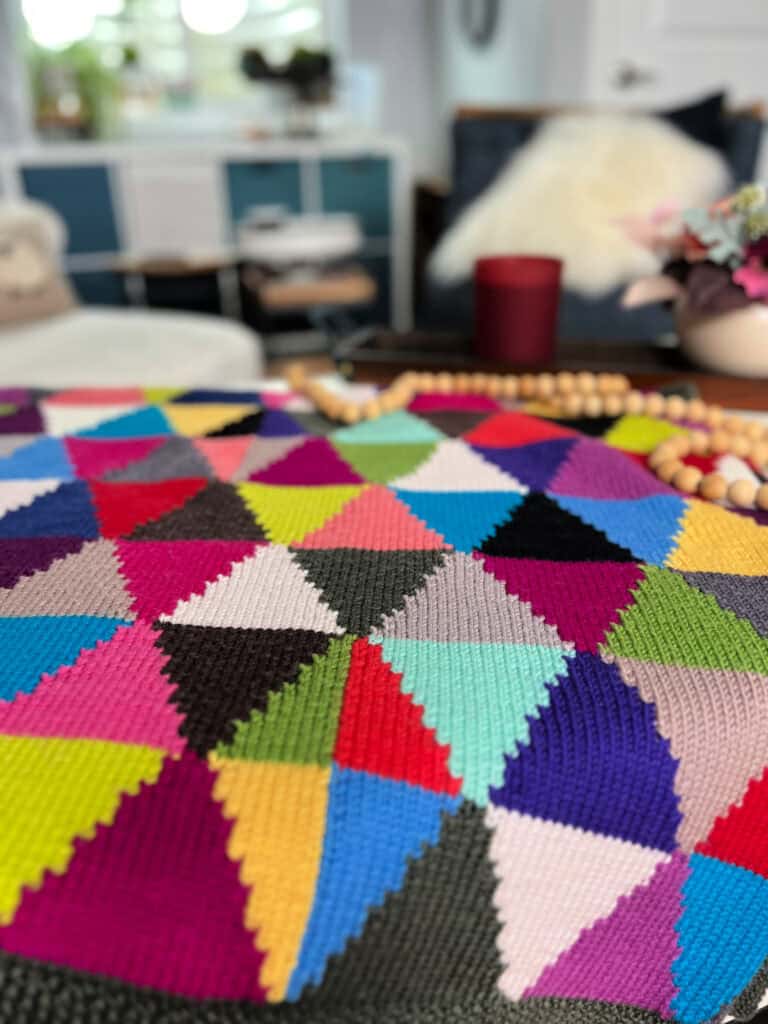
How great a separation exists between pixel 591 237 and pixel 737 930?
1.42 m

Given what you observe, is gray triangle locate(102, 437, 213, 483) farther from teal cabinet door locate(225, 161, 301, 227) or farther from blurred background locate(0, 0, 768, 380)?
teal cabinet door locate(225, 161, 301, 227)

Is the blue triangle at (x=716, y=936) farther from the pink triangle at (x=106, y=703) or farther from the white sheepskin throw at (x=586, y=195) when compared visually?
the white sheepskin throw at (x=586, y=195)

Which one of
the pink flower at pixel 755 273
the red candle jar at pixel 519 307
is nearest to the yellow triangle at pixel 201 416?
the red candle jar at pixel 519 307

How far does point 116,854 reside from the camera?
0.35 m

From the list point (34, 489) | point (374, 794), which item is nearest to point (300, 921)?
point (374, 794)

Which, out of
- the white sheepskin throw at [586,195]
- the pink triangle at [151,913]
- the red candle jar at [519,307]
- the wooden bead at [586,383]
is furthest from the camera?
the white sheepskin throw at [586,195]

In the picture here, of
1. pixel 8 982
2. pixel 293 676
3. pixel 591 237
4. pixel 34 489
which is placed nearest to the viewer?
pixel 8 982

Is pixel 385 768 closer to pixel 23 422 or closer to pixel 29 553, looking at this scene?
pixel 29 553

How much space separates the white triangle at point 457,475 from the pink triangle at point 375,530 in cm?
4

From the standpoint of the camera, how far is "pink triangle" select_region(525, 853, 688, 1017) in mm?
406

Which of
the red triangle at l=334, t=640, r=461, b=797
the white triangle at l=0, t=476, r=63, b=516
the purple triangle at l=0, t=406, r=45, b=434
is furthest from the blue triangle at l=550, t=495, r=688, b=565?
the purple triangle at l=0, t=406, r=45, b=434

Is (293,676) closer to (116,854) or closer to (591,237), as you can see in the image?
(116,854)

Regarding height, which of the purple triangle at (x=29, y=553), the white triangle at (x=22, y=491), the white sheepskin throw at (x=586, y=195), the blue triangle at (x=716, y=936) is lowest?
the blue triangle at (x=716, y=936)

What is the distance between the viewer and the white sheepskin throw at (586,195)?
62.9 inches
